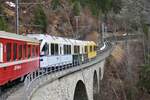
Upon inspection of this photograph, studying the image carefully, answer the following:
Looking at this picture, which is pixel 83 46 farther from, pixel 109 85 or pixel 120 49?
pixel 120 49

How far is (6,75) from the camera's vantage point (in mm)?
19469

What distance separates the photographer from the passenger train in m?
19.2

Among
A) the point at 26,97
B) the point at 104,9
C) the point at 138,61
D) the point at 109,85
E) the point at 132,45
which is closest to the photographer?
the point at 26,97

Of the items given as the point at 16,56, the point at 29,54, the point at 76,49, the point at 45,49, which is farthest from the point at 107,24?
the point at 16,56

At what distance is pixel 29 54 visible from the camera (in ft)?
81.6

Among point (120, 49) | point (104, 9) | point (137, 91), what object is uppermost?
point (104, 9)

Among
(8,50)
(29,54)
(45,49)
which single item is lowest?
(29,54)

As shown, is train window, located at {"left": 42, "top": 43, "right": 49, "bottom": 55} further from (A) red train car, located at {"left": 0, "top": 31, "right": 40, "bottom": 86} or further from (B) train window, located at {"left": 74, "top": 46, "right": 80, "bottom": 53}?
(B) train window, located at {"left": 74, "top": 46, "right": 80, "bottom": 53}

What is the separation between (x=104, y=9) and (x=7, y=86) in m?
101

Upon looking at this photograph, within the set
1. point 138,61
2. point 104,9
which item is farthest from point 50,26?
point 104,9

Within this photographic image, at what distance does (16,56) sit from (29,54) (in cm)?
350

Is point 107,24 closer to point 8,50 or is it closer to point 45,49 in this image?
point 45,49

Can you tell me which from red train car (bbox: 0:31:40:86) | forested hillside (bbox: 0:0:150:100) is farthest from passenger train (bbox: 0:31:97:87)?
forested hillside (bbox: 0:0:150:100)

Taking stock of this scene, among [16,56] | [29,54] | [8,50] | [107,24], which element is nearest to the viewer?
[8,50]
